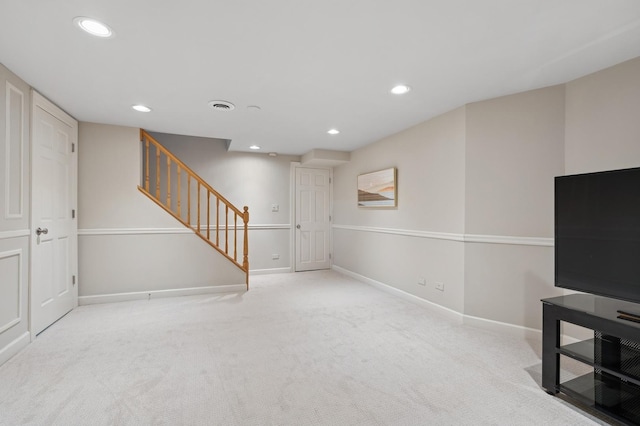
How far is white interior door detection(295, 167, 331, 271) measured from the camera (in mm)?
5992

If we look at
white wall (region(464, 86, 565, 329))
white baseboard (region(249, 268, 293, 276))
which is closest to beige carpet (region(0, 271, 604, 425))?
white wall (region(464, 86, 565, 329))

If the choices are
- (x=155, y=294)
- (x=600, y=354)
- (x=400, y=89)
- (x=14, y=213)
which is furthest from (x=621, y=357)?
(x=155, y=294)

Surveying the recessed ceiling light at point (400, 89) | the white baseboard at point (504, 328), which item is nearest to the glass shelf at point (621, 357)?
the white baseboard at point (504, 328)

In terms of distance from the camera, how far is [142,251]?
407 cm

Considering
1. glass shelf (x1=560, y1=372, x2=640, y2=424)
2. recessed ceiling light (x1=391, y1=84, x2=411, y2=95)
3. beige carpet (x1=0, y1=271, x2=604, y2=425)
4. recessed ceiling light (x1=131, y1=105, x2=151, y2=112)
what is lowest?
beige carpet (x1=0, y1=271, x2=604, y2=425)

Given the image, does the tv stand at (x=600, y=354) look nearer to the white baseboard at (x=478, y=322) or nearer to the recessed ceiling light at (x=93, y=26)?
the white baseboard at (x=478, y=322)

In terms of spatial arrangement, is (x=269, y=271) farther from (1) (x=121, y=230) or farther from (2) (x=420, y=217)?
(2) (x=420, y=217)

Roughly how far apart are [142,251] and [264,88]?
284 centimetres

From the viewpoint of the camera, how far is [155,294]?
4102mm

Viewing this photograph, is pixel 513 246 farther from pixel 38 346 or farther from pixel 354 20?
pixel 38 346

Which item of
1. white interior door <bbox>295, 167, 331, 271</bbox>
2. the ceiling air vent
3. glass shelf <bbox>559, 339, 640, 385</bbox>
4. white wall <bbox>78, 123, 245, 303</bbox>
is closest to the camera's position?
glass shelf <bbox>559, 339, 640, 385</bbox>

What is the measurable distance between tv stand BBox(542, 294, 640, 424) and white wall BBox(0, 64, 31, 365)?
3.98 metres

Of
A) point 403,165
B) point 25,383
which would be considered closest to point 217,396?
point 25,383

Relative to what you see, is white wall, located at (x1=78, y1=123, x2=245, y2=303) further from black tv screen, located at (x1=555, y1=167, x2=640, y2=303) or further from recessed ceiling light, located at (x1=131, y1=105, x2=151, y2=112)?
black tv screen, located at (x1=555, y1=167, x2=640, y2=303)
